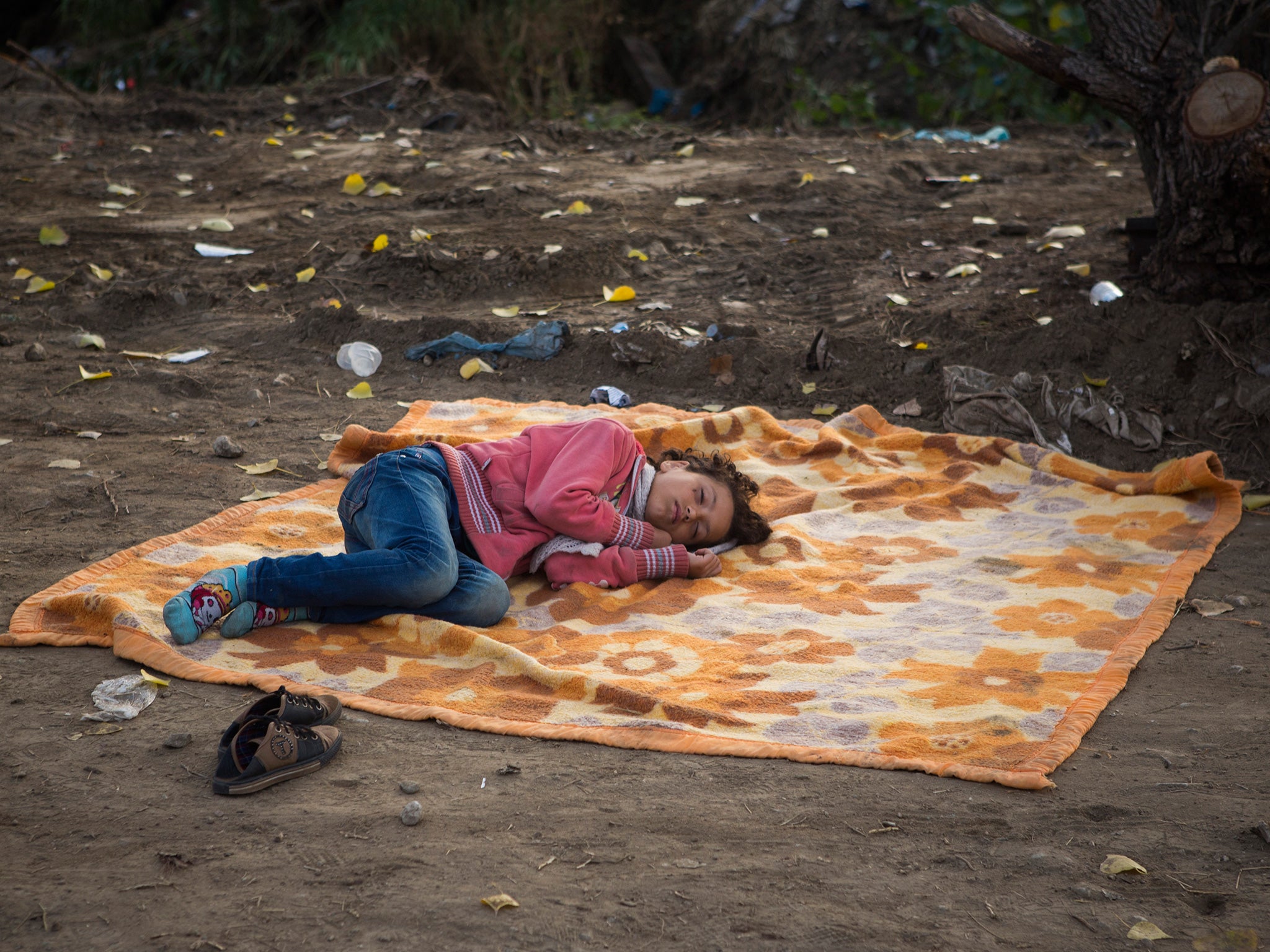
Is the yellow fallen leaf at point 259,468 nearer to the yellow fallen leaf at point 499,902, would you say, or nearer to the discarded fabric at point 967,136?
the yellow fallen leaf at point 499,902

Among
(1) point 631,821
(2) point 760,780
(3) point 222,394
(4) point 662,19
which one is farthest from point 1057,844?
(4) point 662,19

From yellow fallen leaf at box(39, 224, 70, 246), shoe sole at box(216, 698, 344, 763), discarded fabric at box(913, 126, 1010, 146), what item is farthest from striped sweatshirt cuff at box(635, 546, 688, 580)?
discarded fabric at box(913, 126, 1010, 146)

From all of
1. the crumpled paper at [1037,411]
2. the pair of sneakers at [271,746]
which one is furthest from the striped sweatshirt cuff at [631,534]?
the crumpled paper at [1037,411]

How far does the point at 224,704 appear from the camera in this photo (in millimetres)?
2455

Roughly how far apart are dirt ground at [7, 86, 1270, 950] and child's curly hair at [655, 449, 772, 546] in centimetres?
126

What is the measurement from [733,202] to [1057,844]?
5.72m

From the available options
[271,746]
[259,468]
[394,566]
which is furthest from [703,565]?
[259,468]

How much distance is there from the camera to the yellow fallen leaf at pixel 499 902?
1772 mm

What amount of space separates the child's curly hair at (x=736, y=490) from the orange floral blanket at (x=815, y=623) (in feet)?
0.25

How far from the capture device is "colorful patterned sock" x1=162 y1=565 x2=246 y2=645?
2695mm

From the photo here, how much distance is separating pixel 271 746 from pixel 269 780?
0.07 meters

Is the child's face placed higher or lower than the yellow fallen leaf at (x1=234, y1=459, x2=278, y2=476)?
higher

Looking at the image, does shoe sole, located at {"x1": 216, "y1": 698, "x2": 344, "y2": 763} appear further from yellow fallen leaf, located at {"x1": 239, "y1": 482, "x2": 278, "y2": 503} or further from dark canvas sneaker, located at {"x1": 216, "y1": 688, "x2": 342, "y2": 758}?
yellow fallen leaf, located at {"x1": 239, "y1": 482, "x2": 278, "y2": 503}

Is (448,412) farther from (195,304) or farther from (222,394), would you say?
(195,304)
